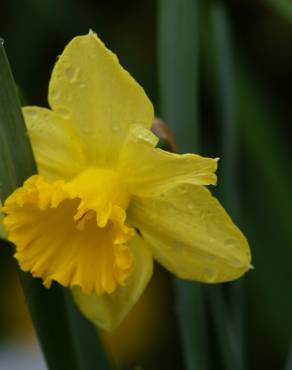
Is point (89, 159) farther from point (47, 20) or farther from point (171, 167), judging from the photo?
point (47, 20)

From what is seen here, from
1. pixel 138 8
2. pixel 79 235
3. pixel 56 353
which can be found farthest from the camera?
pixel 138 8

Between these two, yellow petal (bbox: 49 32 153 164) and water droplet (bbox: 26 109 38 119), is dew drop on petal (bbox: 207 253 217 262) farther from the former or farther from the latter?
water droplet (bbox: 26 109 38 119)

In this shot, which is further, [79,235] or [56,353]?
[79,235]

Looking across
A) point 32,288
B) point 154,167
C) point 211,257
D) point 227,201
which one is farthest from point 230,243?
point 227,201

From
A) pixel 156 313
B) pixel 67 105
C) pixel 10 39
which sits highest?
pixel 67 105

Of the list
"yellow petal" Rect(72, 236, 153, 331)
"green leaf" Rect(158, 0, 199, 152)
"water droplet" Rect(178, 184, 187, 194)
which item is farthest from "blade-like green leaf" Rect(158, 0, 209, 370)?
"water droplet" Rect(178, 184, 187, 194)

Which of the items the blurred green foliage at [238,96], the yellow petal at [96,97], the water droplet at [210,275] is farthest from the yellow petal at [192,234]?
the blurred green foliage at [238,96]

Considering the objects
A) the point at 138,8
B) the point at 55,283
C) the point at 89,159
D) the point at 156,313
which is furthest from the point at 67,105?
the point at 138,8

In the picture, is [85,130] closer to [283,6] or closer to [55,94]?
[55,94]
